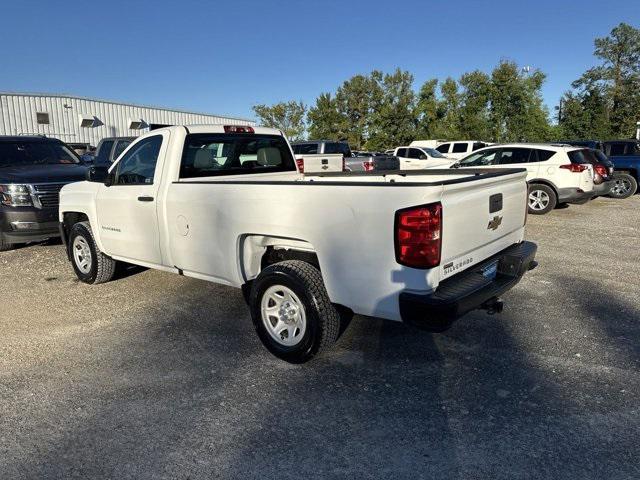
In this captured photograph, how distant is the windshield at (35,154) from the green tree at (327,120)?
42123 millimetres

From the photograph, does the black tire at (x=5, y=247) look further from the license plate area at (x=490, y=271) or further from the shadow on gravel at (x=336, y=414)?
the license plate area at (x=490, y=271)

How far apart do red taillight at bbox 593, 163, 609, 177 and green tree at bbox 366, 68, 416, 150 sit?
35568 millimetres

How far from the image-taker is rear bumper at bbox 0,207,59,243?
7426 millimetres

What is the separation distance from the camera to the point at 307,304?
11.7ft

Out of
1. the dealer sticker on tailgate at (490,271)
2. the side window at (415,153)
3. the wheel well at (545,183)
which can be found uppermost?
the side window at (415,153)

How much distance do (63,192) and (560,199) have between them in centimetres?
1002

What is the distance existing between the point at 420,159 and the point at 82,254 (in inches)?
686

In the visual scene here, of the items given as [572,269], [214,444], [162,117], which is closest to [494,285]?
[214,444]

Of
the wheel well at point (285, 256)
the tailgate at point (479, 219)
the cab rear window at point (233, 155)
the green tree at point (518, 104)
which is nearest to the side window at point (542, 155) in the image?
the tailgate at point (479, 219)

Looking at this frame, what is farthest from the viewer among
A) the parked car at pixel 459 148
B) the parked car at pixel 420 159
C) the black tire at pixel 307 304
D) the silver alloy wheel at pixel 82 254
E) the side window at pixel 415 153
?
the parked car at pixel 459 148

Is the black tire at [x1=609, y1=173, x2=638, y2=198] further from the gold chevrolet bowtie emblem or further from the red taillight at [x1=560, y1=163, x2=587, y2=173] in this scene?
the gold chevrolet bowtie emblem

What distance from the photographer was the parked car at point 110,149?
1294cm

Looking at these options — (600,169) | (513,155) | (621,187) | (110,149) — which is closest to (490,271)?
(513,155)

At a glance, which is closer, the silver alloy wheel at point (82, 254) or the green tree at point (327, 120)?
the silver alloy wheel at point (82, 254)
